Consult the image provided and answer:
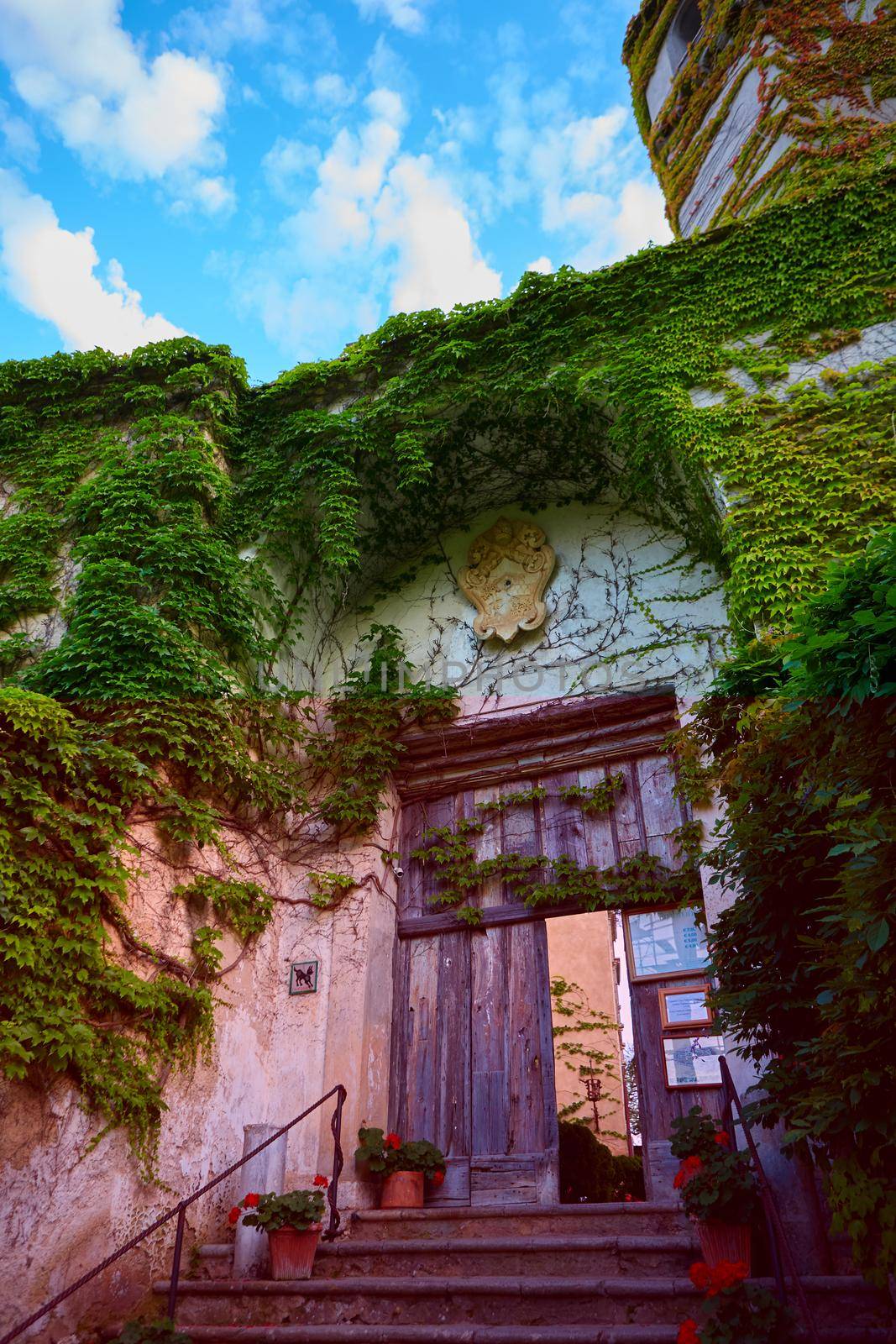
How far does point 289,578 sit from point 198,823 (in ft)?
8.11

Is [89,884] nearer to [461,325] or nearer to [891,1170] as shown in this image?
[891,1170]

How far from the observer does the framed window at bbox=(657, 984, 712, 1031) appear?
532 cm

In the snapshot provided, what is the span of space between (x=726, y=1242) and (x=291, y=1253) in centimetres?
200

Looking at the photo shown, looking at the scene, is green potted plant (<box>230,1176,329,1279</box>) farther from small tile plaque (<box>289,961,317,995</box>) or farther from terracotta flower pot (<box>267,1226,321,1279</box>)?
small tile plaque (<box>289,961,317,995</box>)

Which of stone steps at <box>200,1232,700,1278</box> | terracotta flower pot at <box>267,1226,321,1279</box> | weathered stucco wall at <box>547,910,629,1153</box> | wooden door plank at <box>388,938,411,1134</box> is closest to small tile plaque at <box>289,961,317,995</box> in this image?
wooden door plank at <box>388,938,411,1134</box>

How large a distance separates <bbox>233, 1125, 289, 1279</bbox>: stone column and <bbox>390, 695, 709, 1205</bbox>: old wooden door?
1.08 m

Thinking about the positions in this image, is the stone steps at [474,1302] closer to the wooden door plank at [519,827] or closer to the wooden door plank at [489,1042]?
the wooden door plank at [489,1042]

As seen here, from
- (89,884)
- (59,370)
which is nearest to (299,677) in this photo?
(89,884)

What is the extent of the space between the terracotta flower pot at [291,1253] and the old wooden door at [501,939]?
1.52m

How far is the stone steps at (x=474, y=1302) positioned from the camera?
3.20 meters

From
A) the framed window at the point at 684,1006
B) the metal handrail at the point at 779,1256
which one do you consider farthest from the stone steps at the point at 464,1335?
the framed window at the point at 684,1006

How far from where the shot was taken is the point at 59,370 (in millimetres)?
7777

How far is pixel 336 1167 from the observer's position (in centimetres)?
497

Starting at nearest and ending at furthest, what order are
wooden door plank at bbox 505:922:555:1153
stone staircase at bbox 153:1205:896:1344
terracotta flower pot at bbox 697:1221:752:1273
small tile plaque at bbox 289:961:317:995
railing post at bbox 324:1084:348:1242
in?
stone staircase at bbox 153:1205:896:1344 < terracotta flower pot at bbox 697:1221:752:1273 < railing post at bbox 324:1084:348:1242 < wooden door plank at bbox 505:922:555:1153 < small tile plaque at bbox 289:961:317:995
